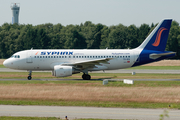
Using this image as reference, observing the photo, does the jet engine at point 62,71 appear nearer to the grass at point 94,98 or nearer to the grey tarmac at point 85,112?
the grass at point 94,98

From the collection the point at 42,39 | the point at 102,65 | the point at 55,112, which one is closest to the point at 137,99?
the point at 55,112

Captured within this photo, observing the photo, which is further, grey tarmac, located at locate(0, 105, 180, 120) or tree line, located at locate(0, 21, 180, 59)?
tree line, located at locate(0, 21, 180, 59)

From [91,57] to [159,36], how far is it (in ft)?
34.2

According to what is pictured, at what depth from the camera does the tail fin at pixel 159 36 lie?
133 feet

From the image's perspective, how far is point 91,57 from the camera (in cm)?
4016

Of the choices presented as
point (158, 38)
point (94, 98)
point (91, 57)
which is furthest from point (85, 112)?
point (158, 38)

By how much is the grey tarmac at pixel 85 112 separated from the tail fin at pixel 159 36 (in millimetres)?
23587

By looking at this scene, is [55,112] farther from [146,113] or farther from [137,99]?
[137,99]

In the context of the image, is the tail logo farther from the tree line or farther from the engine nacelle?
Result: the tree line

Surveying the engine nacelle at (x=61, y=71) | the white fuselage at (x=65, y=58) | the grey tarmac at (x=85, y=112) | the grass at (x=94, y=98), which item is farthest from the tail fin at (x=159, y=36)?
the grey tarmac at (x=85, y=112)

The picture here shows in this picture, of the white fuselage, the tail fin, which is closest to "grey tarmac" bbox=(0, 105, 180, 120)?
the white fuselage

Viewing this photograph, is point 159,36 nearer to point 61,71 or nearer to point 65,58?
point 65,58

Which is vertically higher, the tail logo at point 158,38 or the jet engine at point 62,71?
the tail logo at point 158,38

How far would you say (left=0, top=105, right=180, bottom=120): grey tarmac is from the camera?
16.3 m
